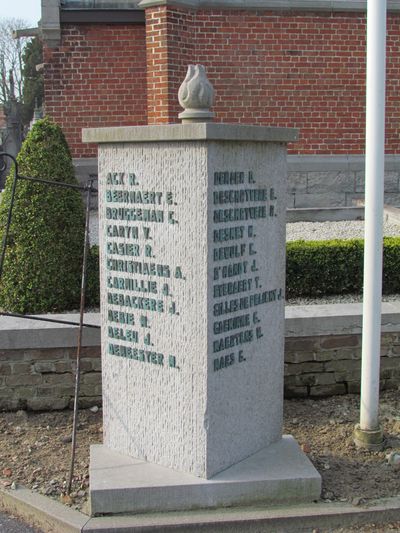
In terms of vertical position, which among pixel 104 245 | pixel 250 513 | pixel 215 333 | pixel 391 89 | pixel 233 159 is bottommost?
pixel 250 513

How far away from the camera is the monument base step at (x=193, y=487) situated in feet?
11.4

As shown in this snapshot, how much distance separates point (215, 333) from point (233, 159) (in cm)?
89

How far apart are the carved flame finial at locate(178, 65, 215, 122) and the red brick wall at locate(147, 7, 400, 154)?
722 cm

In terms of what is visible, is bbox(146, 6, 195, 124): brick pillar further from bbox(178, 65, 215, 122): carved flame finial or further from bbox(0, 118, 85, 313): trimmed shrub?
bbox(178, 65, 215, 122): carved flame finial

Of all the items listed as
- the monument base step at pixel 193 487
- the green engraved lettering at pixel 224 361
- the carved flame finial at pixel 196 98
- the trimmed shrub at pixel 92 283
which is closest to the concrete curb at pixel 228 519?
the monument base step at pixel 193 487

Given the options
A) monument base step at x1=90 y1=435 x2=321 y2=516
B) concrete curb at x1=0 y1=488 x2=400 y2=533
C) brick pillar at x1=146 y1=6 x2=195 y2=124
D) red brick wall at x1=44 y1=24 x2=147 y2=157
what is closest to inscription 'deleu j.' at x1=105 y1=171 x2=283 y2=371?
monument base step at x1=90 y1=435 x2=321 y2=516

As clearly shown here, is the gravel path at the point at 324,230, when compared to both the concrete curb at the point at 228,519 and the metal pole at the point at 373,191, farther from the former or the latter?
the concrete curb at the point at 228,519

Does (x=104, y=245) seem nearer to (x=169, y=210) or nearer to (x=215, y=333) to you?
(x=169, y=210)

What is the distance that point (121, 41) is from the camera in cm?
1111

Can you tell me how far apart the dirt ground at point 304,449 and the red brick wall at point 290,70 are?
22.1 feet

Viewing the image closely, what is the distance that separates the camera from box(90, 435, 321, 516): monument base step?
11.4 ft

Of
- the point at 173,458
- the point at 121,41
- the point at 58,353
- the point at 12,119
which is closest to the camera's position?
the point at 173,458

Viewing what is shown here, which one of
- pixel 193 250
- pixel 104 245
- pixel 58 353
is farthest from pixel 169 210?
pixel 58 353

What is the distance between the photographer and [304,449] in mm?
4309
